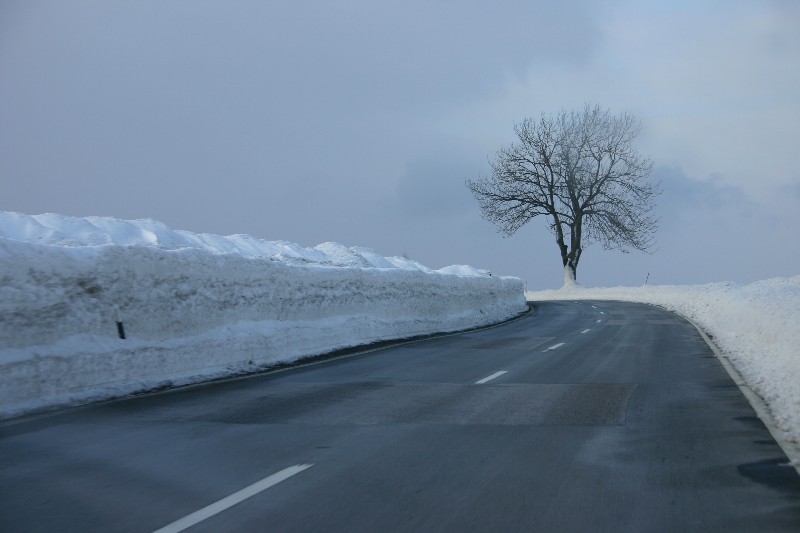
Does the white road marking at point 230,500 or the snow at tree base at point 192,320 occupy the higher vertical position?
the snow at tree base at point 192,320

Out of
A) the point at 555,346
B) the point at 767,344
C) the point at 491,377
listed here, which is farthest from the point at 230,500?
the point at 555,346

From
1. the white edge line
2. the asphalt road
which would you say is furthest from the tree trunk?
the asphalt road

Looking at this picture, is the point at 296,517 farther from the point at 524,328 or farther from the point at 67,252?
the point at 524,328

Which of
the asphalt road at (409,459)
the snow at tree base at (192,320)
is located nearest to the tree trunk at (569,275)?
the snow at tree base at (192,320)

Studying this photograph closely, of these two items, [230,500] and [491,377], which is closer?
[230,500]

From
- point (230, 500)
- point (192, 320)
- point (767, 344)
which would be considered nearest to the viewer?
point (230, 500)

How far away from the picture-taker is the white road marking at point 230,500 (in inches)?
172

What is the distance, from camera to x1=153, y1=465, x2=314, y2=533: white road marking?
4379 millimetres

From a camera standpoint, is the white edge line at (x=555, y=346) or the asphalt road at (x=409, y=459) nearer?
the asphalt road at (x=409, y=459)

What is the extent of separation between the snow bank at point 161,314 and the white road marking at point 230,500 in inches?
177

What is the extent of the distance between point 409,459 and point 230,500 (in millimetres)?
1668

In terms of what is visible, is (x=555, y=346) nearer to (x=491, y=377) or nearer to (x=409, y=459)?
(x=491, y=377)

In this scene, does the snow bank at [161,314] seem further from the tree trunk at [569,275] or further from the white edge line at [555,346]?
the tree trunk at [569,275]

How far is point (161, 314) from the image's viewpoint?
11.3m
